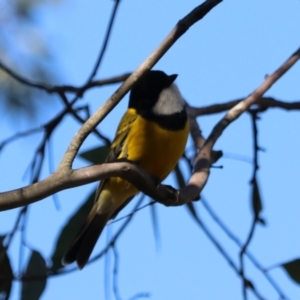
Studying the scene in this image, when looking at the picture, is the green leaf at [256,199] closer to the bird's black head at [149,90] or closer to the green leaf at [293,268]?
the green leaf at [293,268]

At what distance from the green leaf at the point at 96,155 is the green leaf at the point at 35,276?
535 millimetres

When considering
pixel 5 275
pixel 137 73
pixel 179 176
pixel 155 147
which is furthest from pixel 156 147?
pixel 137 73

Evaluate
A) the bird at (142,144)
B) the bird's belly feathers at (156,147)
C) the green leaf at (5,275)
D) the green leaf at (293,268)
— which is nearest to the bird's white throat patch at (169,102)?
the bird at (142,144)

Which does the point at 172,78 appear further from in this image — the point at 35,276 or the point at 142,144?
the point at 35,276

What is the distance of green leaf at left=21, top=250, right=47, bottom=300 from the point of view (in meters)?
2.62

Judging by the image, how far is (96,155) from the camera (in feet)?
10.4

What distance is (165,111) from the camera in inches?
118

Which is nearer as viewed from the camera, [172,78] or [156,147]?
[156,147]

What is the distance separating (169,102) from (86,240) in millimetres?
659

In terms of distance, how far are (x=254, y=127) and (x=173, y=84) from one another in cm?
45

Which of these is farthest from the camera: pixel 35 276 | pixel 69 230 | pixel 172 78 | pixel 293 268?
pixel 172 78

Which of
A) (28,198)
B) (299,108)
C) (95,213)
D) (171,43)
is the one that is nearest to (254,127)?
(299,108)

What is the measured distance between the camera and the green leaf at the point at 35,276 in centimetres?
262

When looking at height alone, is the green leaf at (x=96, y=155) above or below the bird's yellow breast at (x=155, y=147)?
above
